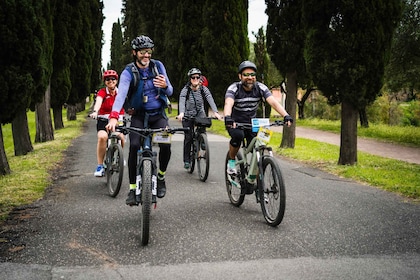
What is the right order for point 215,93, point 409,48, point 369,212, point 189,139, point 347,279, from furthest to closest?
point 215,93
point 409,48
point 189,139
point 369,212
point 347,279

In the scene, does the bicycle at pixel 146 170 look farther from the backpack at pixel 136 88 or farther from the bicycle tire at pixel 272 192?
the bicycle tire at pixel 272 192

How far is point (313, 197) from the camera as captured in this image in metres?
6.96

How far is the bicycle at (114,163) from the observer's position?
6.71m

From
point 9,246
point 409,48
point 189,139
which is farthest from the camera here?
point 409,48

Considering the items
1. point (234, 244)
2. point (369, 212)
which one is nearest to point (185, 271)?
point (234, 244)

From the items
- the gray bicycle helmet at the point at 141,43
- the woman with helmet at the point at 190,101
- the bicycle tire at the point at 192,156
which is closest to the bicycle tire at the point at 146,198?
the gray bicycle helmet at the point at 141,43

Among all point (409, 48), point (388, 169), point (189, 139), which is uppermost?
point (409, 48)

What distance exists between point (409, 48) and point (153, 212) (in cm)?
1664

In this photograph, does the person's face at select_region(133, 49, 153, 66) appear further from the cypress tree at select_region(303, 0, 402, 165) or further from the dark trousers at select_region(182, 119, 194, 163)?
the cypress tree at select_region(303, 0, 402, 165)

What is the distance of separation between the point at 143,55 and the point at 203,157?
3649 millimetres

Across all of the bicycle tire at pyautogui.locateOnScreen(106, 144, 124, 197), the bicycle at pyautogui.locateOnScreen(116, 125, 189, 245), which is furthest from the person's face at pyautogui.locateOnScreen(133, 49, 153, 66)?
the bicycle tire at pyautogui.locateOnScreen(106, 144, 124, 197)

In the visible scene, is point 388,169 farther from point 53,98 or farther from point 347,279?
point 53,98

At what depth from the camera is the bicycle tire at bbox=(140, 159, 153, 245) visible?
4.45m

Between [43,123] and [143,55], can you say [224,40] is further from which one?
[143,55]
